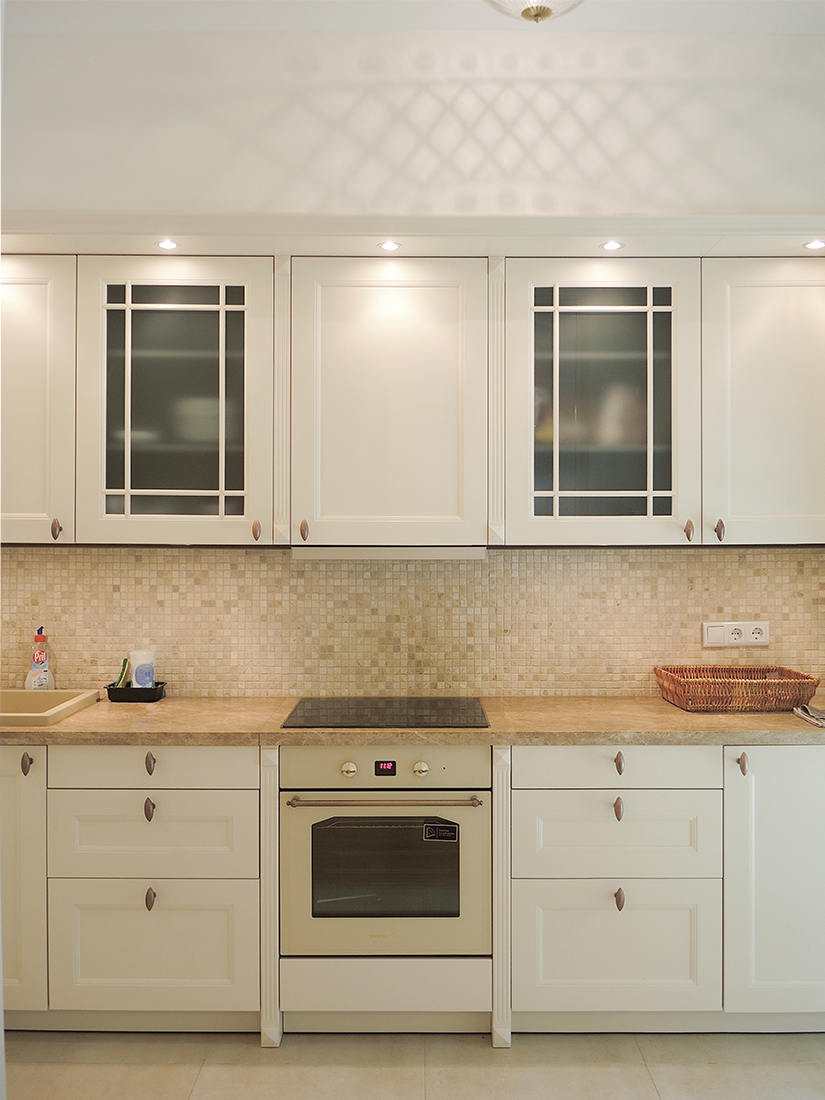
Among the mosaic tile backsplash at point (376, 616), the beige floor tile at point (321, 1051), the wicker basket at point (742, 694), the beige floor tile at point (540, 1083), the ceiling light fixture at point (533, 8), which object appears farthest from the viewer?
the mosaic tile backsplash at point (376, 616)

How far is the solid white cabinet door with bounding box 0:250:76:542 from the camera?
2.42m

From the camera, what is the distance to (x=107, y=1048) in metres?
2.24

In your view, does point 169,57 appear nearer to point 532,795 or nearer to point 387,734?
point 387,734

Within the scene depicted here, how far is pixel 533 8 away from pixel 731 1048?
262 centimetres

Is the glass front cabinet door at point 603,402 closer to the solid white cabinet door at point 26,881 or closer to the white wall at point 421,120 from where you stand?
the white wall at point 421,120

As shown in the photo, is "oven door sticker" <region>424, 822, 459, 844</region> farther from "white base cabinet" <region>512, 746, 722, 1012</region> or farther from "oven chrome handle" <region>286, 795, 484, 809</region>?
"white base cabinet" <region>512, 746, 722, 1012</region>

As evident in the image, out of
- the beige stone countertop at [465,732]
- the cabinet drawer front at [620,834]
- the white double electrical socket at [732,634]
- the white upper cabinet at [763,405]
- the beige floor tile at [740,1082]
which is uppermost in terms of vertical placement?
the white upper cabinet at [763,405]

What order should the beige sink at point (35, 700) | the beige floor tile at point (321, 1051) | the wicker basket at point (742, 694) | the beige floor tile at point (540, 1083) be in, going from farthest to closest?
the beige sink at point (35, 700), the wicker basket at point (742, 694), the beige floor tile at point (321, 1051), the beige floor tile at point (540, 1083)

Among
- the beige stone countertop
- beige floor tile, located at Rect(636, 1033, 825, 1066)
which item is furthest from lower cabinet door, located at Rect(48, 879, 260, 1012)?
beige floor tile, located at Rect(636, 1033, 825, 1066)

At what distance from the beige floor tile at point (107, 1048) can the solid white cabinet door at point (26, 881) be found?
12cm

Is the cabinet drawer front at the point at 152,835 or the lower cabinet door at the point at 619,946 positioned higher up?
the cabinet drawer front at the point at 152,835

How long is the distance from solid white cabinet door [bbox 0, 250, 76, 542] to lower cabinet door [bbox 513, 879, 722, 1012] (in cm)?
178

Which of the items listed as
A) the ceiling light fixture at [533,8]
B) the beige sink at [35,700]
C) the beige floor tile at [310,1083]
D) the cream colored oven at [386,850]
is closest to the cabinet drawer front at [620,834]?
the cream colored oven at [386,850]

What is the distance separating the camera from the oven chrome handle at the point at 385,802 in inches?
88.1
